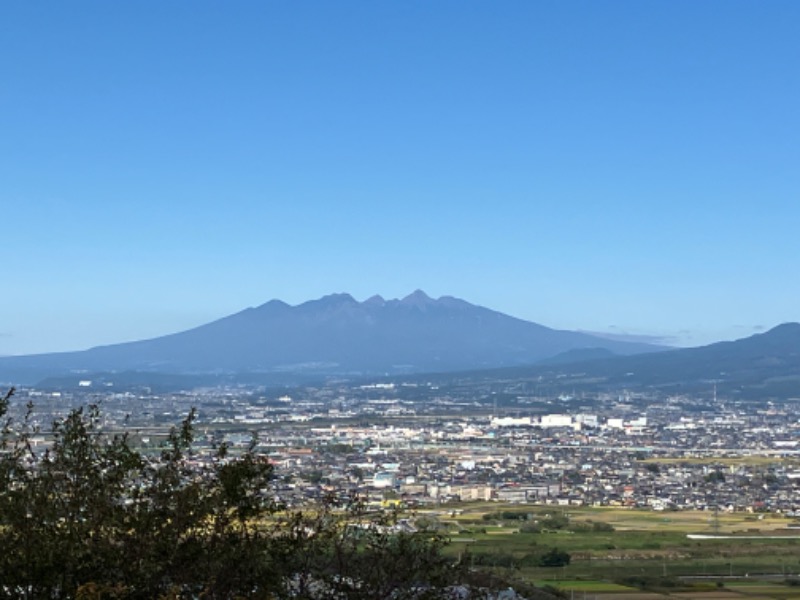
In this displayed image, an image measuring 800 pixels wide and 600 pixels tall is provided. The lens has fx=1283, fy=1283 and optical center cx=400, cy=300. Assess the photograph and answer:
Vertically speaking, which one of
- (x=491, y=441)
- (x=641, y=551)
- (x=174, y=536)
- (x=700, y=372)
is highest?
(x=700, y=372)

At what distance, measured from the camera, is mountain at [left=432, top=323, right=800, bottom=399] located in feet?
455

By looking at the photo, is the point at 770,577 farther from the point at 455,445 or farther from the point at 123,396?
the point at 123,396

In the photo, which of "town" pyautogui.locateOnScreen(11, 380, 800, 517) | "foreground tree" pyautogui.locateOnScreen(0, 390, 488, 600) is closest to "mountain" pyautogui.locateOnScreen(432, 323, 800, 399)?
"town" pyautogui.locateOnScreen(11, 380, 800, 517)

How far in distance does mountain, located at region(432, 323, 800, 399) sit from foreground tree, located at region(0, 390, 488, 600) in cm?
12306

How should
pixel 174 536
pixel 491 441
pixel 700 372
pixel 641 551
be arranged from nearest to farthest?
pixel 174 536 → pixel 641 551 → pixel 491 441 → pixel 700 372

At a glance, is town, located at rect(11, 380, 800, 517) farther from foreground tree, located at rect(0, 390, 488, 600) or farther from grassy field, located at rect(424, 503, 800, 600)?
grassy field, located at rect(424, 503, 800, 600)

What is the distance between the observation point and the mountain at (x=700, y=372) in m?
139

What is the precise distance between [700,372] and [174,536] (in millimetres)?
149834

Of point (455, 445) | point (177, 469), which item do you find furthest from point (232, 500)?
point (455, 445)

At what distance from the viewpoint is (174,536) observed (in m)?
8.73

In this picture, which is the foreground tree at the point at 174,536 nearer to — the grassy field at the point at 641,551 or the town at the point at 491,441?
the town at the point at 491,441

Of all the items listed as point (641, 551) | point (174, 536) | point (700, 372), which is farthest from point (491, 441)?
point (700, 372)

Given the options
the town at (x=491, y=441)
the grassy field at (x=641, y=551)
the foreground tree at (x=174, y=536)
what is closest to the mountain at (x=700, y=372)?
the town at (x=491, y=441)

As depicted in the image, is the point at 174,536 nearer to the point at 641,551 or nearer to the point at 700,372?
the point at 641,551
